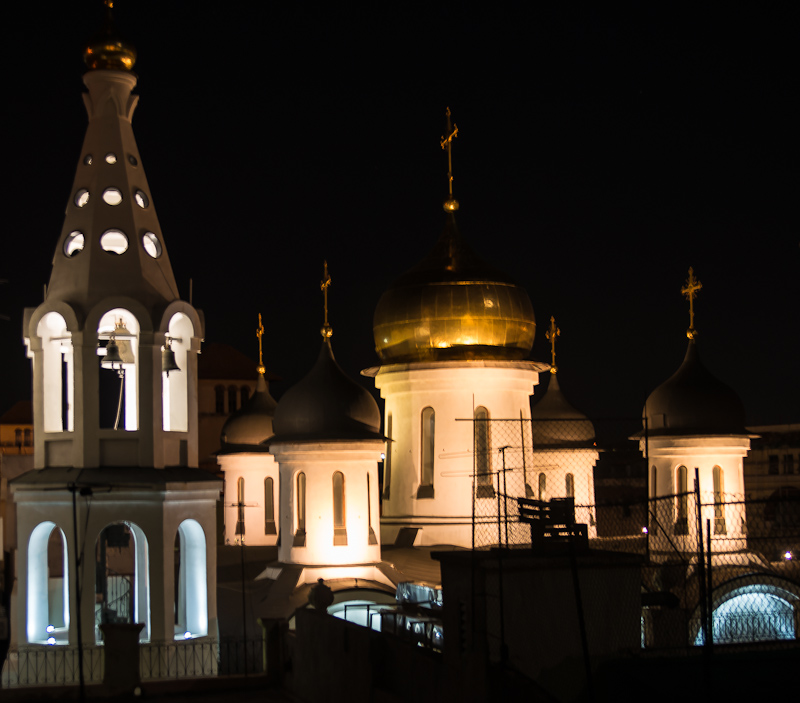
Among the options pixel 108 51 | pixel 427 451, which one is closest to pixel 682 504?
pixel 427 451

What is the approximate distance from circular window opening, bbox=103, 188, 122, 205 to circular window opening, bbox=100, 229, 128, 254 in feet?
1.56

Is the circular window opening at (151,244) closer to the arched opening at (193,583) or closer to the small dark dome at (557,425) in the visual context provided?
the arched opening at (193,583)

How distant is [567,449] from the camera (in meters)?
30.4

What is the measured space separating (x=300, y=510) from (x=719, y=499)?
28.9ft

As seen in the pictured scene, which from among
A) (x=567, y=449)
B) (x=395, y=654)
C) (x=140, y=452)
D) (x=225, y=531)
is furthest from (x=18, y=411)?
(x=395, y=654)

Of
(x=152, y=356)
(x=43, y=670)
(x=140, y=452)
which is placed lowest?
(x=43, y=670)

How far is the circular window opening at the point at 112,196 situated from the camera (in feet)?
65.6

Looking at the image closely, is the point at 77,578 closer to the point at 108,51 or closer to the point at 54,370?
the point at 54,370

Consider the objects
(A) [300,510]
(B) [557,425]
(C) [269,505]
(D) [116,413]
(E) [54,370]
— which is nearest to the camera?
(E) [54,370]

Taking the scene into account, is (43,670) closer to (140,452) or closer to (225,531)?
(140,452)

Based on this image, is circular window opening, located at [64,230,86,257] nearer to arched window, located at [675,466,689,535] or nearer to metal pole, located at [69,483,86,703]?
metal pole, located at [69,483,86,703]

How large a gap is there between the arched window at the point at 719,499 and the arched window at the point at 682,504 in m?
0.60

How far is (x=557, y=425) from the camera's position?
30.4 m

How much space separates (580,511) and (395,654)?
53.5 feet
